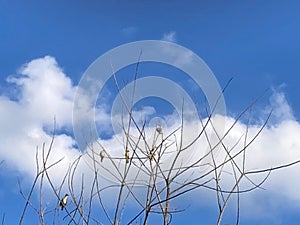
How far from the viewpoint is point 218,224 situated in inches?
98.1

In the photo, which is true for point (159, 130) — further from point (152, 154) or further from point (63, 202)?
Answer: point (63, 202)

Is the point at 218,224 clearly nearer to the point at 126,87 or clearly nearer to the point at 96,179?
the point at 96,179

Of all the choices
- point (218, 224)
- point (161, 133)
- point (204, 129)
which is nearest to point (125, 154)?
point (161, 133)

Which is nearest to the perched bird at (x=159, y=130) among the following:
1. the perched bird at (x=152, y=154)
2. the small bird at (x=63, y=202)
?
the perched bird at (x=152, y=154)

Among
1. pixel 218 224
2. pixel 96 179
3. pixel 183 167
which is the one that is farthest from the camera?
pixel 96 179

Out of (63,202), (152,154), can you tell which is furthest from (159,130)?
(63,202)

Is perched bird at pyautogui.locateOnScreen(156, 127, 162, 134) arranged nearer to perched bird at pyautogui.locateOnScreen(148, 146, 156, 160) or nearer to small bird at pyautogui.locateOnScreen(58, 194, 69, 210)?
perched bird at pyautogui.locateOnScreen(148, 146, 156, 160)

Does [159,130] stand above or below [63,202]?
above

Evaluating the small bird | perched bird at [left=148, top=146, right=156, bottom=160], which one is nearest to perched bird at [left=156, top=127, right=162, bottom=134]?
perched bird at [left=148, top=146, right=156, bottom=160]

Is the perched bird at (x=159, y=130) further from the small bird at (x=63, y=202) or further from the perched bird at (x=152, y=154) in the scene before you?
the small bird at (x=63, y=202)

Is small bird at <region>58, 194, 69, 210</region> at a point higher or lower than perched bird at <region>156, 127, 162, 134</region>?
lower

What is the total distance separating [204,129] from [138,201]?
496mm

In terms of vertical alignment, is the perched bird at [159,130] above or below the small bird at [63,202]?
above

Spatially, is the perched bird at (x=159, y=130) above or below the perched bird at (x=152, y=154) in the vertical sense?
above
